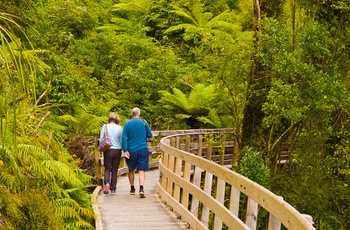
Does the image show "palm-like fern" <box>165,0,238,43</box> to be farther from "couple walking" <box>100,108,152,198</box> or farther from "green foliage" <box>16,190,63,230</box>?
"green foliage" <box>16,190,63,230</box>

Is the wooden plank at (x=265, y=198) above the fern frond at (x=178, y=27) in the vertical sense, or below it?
below

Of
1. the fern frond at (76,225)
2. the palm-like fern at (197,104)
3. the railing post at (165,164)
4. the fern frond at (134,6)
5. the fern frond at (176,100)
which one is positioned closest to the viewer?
the fern frond at (76,225)

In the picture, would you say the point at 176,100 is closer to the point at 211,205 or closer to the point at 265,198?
the point at 211,205

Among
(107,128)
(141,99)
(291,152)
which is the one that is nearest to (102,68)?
(141,99)

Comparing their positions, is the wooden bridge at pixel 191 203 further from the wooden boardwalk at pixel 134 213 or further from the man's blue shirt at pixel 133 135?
the man's blue shirt at pixel 133 135

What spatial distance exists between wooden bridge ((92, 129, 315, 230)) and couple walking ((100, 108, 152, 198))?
37 centimetres

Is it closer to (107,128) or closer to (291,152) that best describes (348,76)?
(291,152)

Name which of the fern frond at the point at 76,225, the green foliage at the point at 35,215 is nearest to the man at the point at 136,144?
the fern frond at the point at 76,225

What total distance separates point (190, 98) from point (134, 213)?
11.2 metres

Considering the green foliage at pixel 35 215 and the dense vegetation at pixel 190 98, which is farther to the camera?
the dense vegetation at pixel 190 98

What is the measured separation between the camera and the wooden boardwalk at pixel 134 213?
810 cm

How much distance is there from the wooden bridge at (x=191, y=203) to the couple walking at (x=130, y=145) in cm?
37

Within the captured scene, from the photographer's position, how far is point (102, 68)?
22922 mm

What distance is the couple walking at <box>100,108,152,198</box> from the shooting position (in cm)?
1067
